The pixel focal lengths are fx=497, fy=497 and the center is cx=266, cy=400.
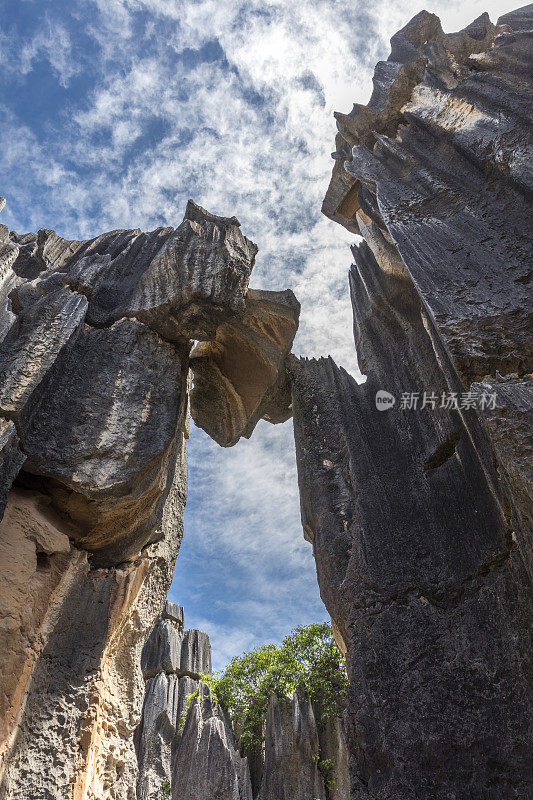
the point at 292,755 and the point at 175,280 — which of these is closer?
the point at 175,280

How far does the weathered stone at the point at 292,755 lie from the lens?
59.6 feet

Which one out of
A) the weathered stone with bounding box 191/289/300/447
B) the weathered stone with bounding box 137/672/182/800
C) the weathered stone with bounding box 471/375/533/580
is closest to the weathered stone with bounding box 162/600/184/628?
the weathered stone with bounding box 137/672/182/800

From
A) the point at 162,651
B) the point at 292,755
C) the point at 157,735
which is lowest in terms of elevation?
the point at 292,755

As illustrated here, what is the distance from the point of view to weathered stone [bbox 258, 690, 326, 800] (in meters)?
18.2

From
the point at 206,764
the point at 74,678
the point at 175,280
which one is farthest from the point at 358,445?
the point at 206,764

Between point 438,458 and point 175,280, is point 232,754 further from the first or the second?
point 175,280

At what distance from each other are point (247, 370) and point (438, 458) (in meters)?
5.72

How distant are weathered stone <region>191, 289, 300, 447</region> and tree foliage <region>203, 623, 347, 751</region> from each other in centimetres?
1478

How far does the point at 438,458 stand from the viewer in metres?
7.79

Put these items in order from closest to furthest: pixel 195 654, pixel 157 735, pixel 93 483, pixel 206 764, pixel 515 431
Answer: pixel 515 431 < pixel 93 483 < pixel 206 764 < pixel 157 735 < pixel 195 654

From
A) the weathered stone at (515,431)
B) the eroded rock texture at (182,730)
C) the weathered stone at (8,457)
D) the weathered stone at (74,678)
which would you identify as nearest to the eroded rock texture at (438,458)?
the weathered stone at (515,431)

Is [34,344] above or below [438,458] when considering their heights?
above

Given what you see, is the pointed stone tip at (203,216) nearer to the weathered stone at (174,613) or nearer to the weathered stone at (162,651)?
the weathered stone at (162,651)

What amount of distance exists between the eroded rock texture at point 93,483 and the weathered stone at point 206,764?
11.6 metres
